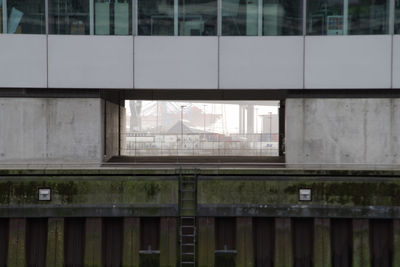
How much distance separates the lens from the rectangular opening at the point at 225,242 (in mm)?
10398

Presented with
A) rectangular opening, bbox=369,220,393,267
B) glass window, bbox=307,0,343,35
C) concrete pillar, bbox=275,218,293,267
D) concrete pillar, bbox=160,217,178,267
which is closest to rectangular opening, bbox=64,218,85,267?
concrete pillar, bbox=160,217,178,267

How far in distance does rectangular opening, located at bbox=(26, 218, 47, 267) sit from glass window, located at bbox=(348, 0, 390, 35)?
35.1 feet

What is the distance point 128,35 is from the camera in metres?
12.7

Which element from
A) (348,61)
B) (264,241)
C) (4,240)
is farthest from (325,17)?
(4,240)

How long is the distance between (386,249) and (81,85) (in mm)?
9854

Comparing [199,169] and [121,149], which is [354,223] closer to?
[199,169]

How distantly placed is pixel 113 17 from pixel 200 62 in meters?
3.16

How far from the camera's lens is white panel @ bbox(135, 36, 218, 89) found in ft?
41.2

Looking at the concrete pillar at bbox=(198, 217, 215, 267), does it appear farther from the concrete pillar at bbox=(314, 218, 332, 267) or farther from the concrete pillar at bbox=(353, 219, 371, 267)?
the concrete pillar at bbox=(353, 219, 371, 267)

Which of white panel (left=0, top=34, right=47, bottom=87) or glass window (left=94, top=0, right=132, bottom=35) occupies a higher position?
glass window (left=94, top=0, right=132, bottom=35)

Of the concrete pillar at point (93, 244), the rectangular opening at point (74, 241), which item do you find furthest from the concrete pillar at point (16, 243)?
the concrete pillar at point (93, 244)

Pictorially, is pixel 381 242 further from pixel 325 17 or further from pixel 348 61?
pixel 325 17

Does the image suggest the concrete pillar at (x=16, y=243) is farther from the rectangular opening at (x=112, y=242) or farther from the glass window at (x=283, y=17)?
the glass window at (x=283, y=17)

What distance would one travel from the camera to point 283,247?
33.7 feet
